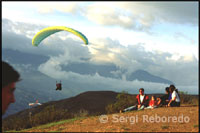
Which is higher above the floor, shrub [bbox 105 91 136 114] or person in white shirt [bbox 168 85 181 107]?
person in white shirt [bbox 168 85 181 107]

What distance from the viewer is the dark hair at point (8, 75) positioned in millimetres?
2639

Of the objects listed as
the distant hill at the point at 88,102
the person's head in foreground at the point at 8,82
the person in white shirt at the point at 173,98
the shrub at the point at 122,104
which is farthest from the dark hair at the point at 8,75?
the distant hill at the point at 88,102

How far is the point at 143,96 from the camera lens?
52.9 feet

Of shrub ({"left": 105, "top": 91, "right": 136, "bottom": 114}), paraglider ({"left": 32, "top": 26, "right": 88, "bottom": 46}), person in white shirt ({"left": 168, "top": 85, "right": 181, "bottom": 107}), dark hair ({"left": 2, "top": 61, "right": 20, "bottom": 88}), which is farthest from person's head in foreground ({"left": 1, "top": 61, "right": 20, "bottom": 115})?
shrub ({"left": 105, "top": 91, "right": 136, "bottom": 114})

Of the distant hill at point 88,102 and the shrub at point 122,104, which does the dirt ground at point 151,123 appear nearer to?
the shrub at point 122,104

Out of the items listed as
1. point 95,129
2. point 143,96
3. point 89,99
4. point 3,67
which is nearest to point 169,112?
point 143,96

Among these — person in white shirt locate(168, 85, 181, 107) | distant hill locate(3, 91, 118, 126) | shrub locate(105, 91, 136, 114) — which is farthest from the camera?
distant hill locate(3, 91, 118, 126)

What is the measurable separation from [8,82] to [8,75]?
0.34ft

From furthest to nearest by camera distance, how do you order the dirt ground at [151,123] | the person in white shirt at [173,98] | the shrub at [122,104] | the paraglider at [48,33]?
the shrub at [122,104]
the person in white shirt at [173,98]
the paraglider at [48,33]
the dirt ground at [151,123]

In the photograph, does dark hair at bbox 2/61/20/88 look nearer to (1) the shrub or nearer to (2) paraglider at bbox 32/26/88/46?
(2) paraglider at bbox 32/26/88/46

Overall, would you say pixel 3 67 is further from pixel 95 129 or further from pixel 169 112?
pixel 169 112

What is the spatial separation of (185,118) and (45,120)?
35.6 feet

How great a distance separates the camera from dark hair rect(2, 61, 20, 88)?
2639 millimetres

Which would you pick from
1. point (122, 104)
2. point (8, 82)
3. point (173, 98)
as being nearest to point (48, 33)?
point (173, 98)
